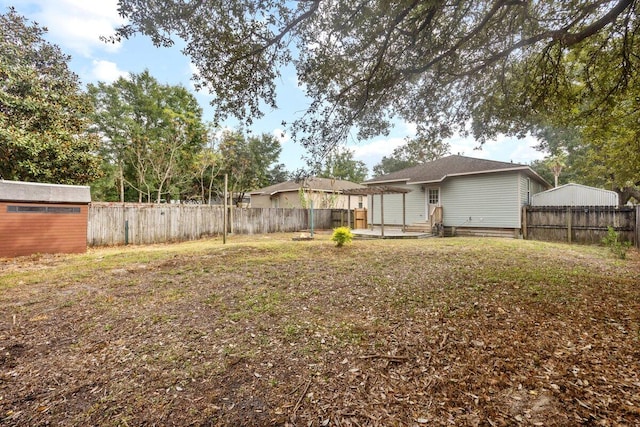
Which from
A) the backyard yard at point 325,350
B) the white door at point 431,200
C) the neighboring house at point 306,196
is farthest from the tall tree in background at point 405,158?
the backyard yard at point 325,350

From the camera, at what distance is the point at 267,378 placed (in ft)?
7.95

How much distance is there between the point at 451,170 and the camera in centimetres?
1460

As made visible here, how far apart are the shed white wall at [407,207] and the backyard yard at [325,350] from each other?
408 inches

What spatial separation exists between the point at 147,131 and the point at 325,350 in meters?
24.2

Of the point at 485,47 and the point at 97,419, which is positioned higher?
the point at 485,47

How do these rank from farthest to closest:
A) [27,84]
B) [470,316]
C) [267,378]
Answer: [27,84] < [470,316] < [267,378]

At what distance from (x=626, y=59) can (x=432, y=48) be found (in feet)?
10.7

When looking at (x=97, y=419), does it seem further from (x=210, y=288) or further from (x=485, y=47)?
(x=485, y=47)

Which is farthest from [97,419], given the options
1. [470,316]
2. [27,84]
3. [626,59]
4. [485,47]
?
[27,84]

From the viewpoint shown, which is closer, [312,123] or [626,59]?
[626,59]

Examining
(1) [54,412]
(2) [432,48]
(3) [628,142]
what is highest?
(2) [432,48]

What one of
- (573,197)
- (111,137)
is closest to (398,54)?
(573,197)

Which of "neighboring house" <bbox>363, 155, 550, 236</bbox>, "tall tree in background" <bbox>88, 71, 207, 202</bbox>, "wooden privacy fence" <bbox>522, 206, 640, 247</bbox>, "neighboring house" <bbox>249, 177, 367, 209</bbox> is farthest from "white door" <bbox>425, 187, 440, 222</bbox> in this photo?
"tall tree in background" <bbox>88, 71, 207, 202</bbox>

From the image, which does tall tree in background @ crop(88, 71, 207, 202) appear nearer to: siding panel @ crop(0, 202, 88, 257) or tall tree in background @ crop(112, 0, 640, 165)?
siding panel @ crop(0, 202, 88, 257)
